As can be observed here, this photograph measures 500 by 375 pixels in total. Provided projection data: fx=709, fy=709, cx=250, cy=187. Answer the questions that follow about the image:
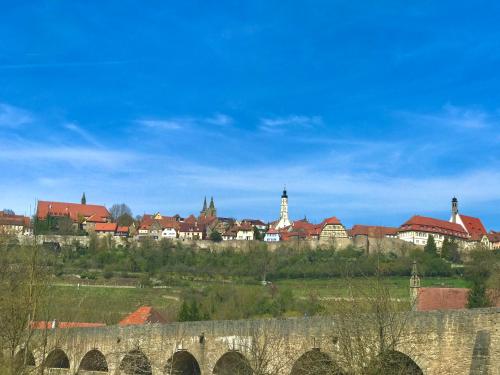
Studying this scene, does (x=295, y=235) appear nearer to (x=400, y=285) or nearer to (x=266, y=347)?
(x=400, y=285)

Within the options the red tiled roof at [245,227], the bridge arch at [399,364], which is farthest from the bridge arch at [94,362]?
the red tiled roof at [245,227]

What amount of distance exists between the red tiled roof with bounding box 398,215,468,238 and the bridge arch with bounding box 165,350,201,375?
403 feet

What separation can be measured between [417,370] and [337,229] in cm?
13033

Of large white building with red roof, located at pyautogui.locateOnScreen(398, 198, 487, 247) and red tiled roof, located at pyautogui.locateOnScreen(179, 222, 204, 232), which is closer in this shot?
large white building with red roof, located at pyautogui.locateOnScreen(398, 198, 487, 247)

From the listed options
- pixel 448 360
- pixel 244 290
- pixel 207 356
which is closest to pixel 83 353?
pixel 207 356

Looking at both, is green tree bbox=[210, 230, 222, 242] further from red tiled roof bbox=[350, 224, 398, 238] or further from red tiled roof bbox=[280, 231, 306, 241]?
red tiled roof bbox=[350, 224, 398, 238]

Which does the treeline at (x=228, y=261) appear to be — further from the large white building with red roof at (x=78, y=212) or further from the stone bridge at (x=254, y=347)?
the stone bridge at (x=254, y=347)

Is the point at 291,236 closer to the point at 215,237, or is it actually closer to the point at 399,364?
the point at 215,237

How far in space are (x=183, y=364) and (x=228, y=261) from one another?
9876cm

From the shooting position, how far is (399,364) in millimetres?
24281

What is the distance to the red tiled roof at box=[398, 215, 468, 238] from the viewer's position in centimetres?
15275

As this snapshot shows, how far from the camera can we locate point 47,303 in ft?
81.8

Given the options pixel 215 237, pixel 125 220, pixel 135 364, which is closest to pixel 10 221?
pixel 135 364

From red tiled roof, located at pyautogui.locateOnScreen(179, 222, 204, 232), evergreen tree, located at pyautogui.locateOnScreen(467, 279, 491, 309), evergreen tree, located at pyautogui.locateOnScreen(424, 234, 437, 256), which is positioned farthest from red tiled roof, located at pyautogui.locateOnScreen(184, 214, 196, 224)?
evergreen tree, located at pyautogui.locateOnScreen(467, 279, 491, 309)
